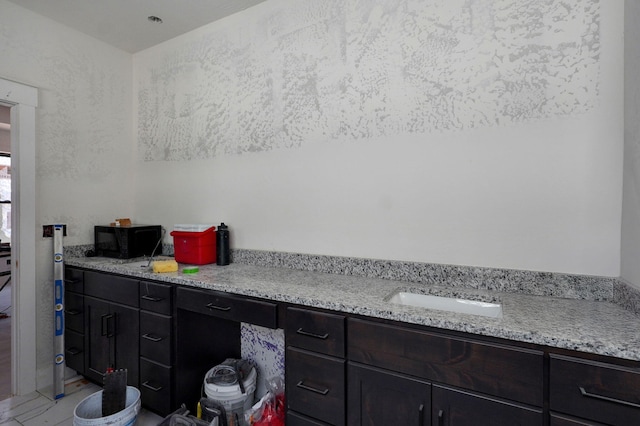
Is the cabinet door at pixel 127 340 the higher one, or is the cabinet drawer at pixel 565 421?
the cabinet drawer at pixel 565 421

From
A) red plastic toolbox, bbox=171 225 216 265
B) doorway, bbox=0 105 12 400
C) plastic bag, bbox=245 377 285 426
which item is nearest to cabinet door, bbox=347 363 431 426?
plastic bag, bbox=245 377 285 426

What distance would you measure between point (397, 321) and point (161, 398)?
162 centimetres

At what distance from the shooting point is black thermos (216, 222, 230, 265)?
235 centimetres

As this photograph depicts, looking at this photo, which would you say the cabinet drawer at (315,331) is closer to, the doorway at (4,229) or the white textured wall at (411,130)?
the white textured wall at (411,130)

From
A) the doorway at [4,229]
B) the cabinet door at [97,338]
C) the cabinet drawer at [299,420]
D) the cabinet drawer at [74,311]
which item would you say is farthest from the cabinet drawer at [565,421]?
the doorway at [4,229]

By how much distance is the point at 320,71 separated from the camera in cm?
216

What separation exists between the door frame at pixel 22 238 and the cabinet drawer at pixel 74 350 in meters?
0.20

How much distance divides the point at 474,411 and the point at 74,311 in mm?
2810

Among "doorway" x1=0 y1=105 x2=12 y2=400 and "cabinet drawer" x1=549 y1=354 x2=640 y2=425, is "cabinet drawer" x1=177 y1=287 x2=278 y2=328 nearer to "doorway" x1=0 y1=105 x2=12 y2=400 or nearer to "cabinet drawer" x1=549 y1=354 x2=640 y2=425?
"cabinet drawer" x1=549 y1=354 x2=640 y2=425

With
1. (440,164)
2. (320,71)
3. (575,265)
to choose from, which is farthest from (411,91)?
(575,265)

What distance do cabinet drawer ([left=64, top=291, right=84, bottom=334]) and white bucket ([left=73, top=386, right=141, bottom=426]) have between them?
779 millimetres

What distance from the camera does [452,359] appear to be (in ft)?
3.85

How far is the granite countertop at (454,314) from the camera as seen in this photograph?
3.43 feet

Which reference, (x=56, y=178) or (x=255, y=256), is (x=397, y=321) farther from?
(x=56, y=178)
